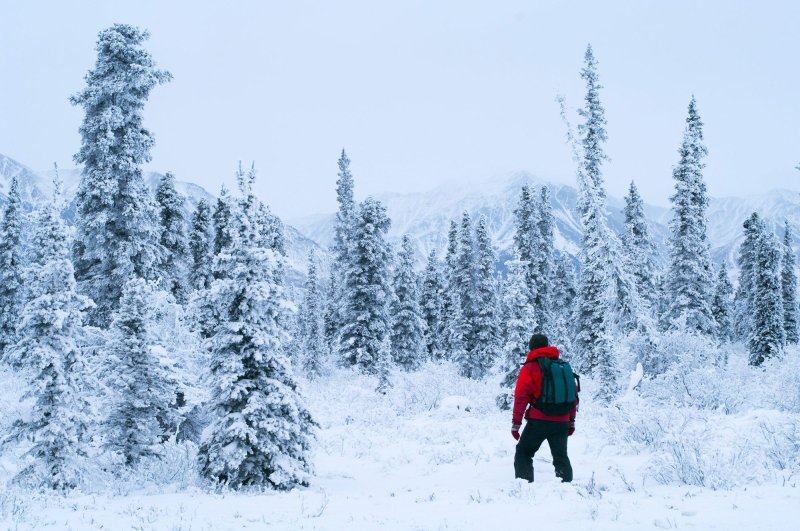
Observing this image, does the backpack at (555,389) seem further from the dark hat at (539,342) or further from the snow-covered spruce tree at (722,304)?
the snow-covered spruce tree at (722,304)

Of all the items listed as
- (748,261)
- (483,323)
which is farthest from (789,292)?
(483,323)

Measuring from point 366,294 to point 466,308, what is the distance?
8.37m

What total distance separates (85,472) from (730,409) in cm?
1404

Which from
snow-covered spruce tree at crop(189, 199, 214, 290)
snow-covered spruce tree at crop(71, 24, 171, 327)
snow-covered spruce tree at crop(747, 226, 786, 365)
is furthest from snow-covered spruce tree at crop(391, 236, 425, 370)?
snow-covered spruce tree at crop(747, 226, 786, 365)

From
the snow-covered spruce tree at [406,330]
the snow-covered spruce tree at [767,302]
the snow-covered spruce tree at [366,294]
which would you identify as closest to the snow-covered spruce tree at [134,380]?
the snow-covered spruce tree at [366,294]

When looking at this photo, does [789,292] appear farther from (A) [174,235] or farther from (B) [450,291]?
(A) [174,235]

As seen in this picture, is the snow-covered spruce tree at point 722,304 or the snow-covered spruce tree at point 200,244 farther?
the snow-covered spruce tree at point 722,304

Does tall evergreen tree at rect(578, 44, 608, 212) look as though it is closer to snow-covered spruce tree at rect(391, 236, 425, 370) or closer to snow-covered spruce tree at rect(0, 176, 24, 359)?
snow-covered spruce tree at rect(391, 236, 425, 370)

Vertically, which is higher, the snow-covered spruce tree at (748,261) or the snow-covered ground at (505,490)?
the snow-covered spruce tree at (748,261)

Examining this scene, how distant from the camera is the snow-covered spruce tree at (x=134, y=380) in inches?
457

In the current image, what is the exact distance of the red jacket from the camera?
8.43 metres

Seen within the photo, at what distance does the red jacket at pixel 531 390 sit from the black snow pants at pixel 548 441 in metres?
0.09

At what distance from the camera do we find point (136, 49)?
1983cm

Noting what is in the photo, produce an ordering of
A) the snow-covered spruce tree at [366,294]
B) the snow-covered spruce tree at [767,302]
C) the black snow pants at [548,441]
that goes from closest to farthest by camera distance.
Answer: the black snow pants at [548,441] < the snow-covered spruce tree at [366,294] < the snow-covered spruce tree at [767,302]
